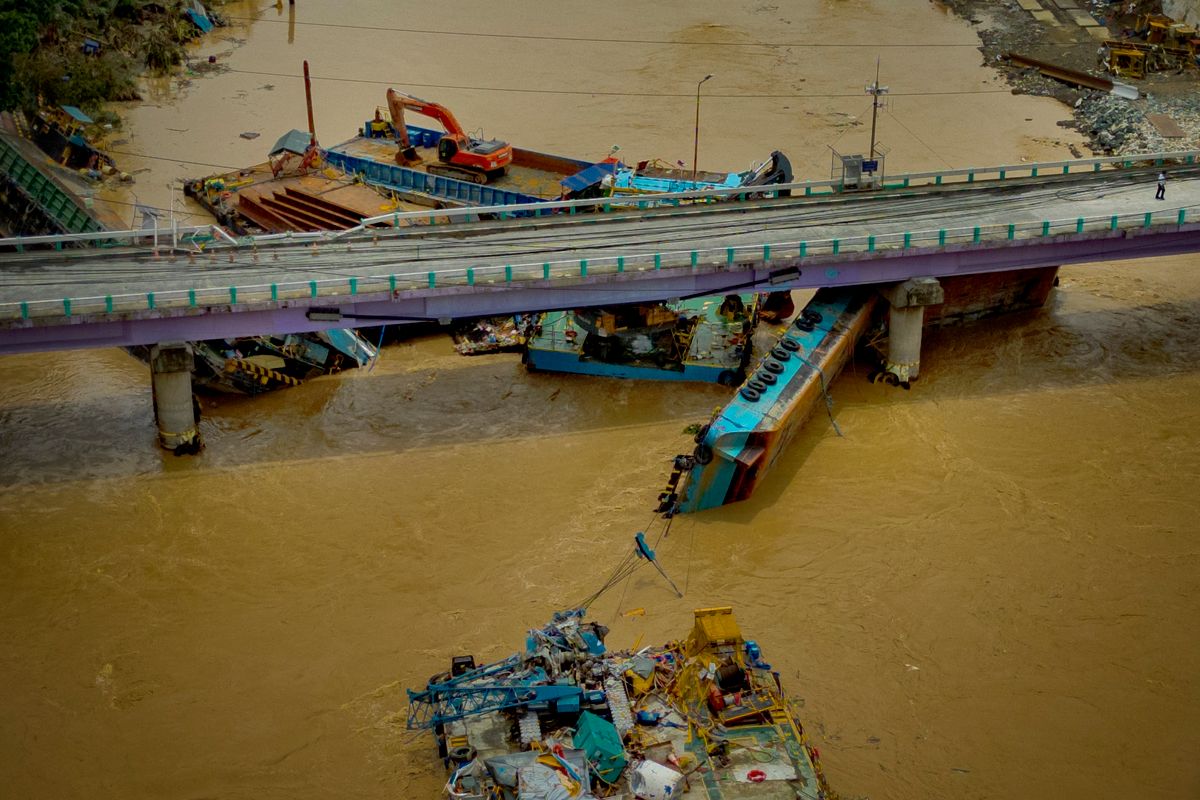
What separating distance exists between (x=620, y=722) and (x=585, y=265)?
15364 mm

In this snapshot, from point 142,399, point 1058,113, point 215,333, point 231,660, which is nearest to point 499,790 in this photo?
point 231,660

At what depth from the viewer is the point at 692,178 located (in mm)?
49688

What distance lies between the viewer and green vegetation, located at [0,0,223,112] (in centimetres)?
5131

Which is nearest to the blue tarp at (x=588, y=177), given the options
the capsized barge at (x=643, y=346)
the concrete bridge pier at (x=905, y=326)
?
the capsized barge at (x=643, y=346)

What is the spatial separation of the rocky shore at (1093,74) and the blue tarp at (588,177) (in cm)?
2114

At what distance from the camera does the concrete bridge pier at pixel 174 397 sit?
1426 inches

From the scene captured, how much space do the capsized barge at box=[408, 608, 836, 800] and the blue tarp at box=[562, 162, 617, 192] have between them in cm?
2248

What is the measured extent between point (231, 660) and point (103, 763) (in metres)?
3.51

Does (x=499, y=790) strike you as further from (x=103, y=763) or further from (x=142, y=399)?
(x=142, y=399)

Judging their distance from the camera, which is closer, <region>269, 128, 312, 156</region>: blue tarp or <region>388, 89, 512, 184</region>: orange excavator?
<region>388, 89, 512, 184</region>: orange excavator

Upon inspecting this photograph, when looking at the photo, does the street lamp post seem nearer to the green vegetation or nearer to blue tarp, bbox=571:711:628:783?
the green vegetation

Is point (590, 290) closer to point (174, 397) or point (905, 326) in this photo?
point (905, 326)

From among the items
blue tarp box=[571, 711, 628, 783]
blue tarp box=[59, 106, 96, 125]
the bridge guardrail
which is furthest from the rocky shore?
blue tarp box=[59, 106, 96, 125]

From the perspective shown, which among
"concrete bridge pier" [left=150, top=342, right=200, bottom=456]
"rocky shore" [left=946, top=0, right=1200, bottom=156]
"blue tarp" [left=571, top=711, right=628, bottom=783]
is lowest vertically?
"blue tarp" [left=571, top=711, right=628, bottom=783]
